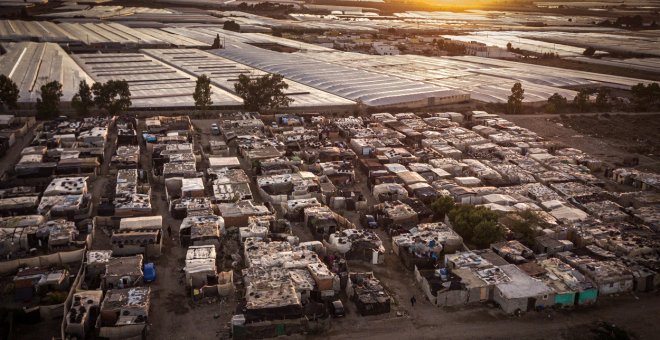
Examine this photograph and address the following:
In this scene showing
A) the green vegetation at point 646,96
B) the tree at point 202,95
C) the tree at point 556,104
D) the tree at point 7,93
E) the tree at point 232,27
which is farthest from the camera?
the tree at point 232,27

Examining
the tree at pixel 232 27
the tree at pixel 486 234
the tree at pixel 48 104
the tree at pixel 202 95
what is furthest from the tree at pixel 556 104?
the tree at pixel 232 27

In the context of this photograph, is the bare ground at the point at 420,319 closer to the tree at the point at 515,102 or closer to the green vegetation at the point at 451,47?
the tree at the point at 515,102

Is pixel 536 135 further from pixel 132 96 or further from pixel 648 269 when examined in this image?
pixel 132 96

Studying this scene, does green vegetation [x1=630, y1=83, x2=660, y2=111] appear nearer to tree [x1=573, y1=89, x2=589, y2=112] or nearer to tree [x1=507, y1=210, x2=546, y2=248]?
tree [x1=573, y1=89, x2=589, y2=112]

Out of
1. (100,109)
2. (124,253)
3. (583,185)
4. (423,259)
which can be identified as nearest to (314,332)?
(423,259)

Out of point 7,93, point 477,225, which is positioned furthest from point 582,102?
point 7,93

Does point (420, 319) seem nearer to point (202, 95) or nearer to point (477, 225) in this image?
point (477, 225)
